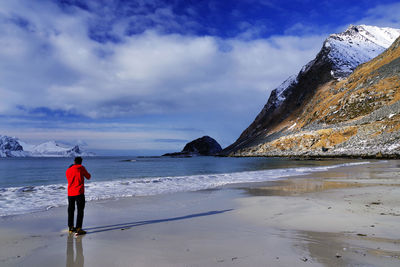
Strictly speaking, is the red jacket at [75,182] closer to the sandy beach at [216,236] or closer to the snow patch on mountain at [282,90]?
the sandy beach at [216,236]

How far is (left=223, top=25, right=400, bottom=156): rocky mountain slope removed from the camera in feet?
191

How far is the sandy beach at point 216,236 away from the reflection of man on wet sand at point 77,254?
18 mm

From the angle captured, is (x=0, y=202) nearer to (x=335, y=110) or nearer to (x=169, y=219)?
(x=169, y=219)

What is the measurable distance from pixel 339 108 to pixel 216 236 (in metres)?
82.6

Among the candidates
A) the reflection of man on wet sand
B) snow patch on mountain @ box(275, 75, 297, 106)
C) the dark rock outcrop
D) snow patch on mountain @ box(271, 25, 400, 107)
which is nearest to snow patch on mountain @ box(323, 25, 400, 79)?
snow patch on mountain @ box(271, 25, 400, 107)

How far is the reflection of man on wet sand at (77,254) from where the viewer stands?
4.68m

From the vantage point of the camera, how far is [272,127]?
120 meters

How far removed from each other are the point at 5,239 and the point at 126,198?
6.48 meters

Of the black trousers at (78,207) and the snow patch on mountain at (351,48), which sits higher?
the snow patch on mountain at (351,48)

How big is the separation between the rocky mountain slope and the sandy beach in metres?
51.7

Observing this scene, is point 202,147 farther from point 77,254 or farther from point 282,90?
point 77,254

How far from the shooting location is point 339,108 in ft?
254

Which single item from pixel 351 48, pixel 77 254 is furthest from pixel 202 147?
pixel 77 254

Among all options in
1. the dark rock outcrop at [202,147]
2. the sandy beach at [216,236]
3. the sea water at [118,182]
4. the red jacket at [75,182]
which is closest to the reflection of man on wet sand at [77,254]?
the sandy beach at [216,236]
